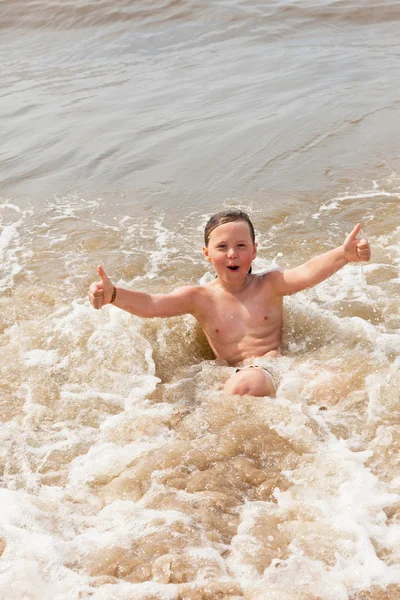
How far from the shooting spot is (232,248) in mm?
4871

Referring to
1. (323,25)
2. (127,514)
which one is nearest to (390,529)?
(127,514)

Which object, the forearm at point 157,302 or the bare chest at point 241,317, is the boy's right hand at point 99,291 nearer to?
the forearm at point 157,302

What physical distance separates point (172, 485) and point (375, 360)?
5.61 feet

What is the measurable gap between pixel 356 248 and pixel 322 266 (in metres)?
0.30

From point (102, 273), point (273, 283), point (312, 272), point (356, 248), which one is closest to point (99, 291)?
point (102, 273)

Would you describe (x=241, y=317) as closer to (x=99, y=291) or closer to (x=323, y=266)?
(x=323, y=266)

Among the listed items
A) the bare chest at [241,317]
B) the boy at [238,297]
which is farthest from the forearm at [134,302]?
the bare chest at [241,317]

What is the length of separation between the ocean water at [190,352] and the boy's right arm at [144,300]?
0.33 metres

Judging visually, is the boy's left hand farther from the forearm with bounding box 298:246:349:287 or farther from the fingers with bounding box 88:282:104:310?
the fingers with bounding box 88:282:104:310

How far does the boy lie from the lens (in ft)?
15.8

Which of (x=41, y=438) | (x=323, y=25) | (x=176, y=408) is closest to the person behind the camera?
(x=41, y=438)

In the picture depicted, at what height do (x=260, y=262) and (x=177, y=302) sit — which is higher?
(x=177, y=302)

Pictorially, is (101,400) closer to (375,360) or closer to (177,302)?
(177,302)

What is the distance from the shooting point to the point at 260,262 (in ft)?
20.6
